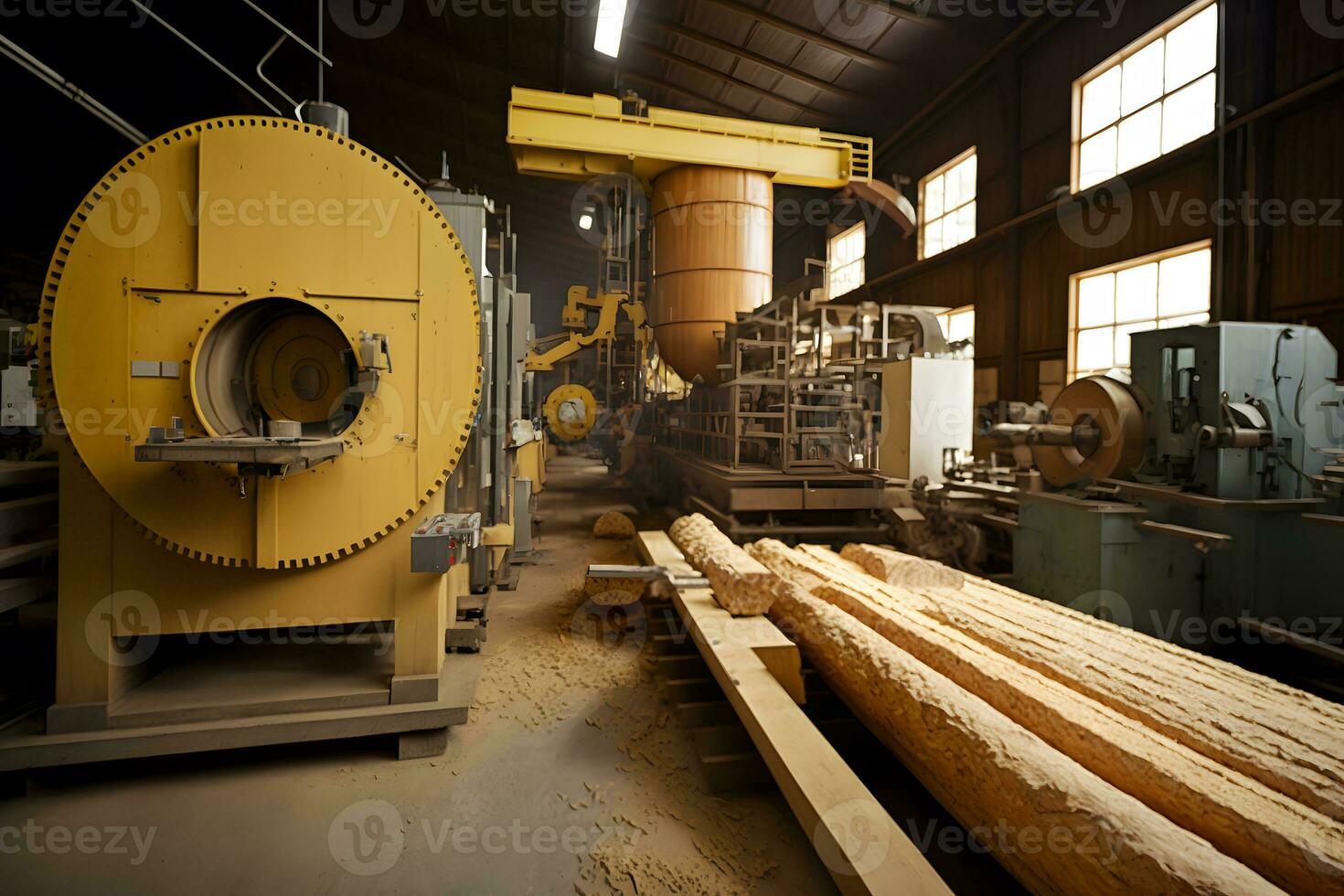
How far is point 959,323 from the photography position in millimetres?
10367

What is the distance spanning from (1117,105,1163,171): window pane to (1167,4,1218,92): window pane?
30cm

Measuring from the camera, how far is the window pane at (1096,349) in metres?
7.40

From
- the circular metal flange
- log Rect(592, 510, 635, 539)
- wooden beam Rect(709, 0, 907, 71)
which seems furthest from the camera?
wooden beam Rect(709, 0, 907, 71)

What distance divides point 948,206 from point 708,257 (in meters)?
4.94

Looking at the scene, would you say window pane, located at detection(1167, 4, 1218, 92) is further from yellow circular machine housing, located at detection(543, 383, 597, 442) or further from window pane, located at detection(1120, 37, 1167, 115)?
yellow circular machine housing, located at detection(543, 383, 597, 442)

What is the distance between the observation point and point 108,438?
8.29 feet

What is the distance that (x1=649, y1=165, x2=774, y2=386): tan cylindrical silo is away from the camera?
346 inches

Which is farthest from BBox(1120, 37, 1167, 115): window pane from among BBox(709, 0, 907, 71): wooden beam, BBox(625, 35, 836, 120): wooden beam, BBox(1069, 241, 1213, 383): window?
BBox(625, 35, 836, 120): wooden beam

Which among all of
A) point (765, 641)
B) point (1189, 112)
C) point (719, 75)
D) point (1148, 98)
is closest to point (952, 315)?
point (1148, 98)

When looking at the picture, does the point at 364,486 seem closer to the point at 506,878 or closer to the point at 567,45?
the point at 506,878

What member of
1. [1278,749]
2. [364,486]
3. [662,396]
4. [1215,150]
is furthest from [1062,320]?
[364,486]

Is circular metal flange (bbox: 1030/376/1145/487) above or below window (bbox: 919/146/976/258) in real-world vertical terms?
below

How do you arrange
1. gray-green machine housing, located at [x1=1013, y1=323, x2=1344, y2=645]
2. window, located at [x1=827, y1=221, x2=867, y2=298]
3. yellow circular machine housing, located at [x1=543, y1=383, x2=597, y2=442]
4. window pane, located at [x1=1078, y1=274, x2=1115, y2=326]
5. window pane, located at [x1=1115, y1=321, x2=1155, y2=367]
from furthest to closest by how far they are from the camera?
window, located at [x1=827, y1=221, x2=867, y2=298] < yellow circular machine housing, located at [x1=543, y1=383, x2=597, y2=442] < window pane, located at [x1=1078, y1=274, x2=1115, y2=326] < window pane, located at [x1=1115, y1=321, x2=1155, y2=367] < gray-green machine housing, located at [x1=1013, y1=323, x2=1344, y2=645]

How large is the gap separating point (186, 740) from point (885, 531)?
20.6 feet
